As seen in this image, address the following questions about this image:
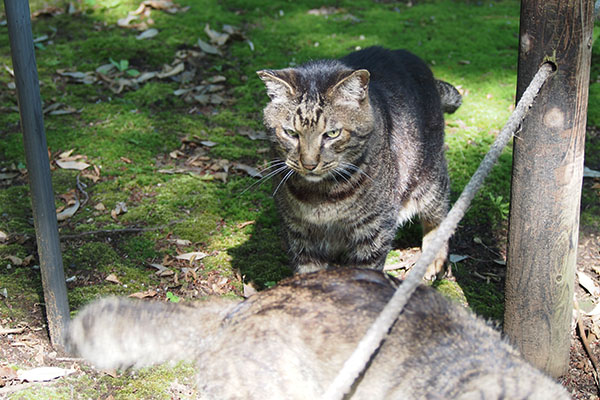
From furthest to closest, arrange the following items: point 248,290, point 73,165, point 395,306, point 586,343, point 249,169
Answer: point 249,169, point 73,165, point 248,290, point 586,343, point 395,306

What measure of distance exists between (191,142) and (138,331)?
3.19 m

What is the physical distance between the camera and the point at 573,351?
369 centimetres

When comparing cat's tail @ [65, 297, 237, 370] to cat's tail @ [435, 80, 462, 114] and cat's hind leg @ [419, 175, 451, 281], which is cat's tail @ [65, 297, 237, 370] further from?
cat's tail @ [435, 80, 462, 114]

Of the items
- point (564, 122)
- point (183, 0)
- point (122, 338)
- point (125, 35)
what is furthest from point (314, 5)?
point (122, 338)

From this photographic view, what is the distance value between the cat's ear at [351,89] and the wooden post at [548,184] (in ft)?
2.79

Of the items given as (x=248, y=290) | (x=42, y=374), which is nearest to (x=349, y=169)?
(x=248, y=290)

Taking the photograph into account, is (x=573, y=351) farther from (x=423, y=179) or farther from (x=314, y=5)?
(x=314, y=5)

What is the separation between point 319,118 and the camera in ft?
11.8

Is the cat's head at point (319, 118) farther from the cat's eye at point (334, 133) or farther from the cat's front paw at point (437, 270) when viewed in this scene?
the cat's front paw at point (437, 270)

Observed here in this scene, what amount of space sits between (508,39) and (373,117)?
4.22 metres

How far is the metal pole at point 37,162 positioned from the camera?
2869 mm

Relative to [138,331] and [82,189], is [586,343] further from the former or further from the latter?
[82,189]

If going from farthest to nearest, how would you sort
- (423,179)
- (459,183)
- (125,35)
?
(125,35), (459,183), (423,179)

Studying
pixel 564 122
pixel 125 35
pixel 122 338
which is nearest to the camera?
pixel 122 338
